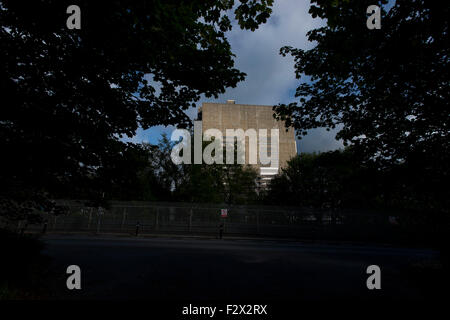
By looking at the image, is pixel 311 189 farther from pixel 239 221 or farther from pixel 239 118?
pixel 239 118

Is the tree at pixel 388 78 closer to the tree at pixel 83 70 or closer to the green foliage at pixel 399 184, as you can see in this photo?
the green foliage at pixel 399 184

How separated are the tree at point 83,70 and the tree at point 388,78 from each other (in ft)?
8.00

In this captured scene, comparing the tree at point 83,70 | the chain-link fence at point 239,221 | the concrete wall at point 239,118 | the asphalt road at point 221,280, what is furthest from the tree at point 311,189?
the concrete wall at point 239,118

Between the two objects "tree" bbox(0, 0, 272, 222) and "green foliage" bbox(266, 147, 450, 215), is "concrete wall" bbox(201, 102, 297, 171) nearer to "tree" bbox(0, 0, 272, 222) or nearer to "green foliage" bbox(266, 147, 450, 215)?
"green foliage" bbox(266, 147, 450, 215)

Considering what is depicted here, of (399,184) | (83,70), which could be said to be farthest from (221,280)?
(83,70)

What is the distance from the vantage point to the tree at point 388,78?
493 cm

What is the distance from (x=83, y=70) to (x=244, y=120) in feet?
248

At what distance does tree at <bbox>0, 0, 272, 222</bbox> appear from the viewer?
158 inches

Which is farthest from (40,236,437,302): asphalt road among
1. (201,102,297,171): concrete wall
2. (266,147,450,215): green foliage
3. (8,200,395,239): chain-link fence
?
(201,102,297,171): concrete wall

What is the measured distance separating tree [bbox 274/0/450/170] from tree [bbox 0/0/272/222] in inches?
96.0

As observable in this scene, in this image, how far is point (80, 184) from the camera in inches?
191
